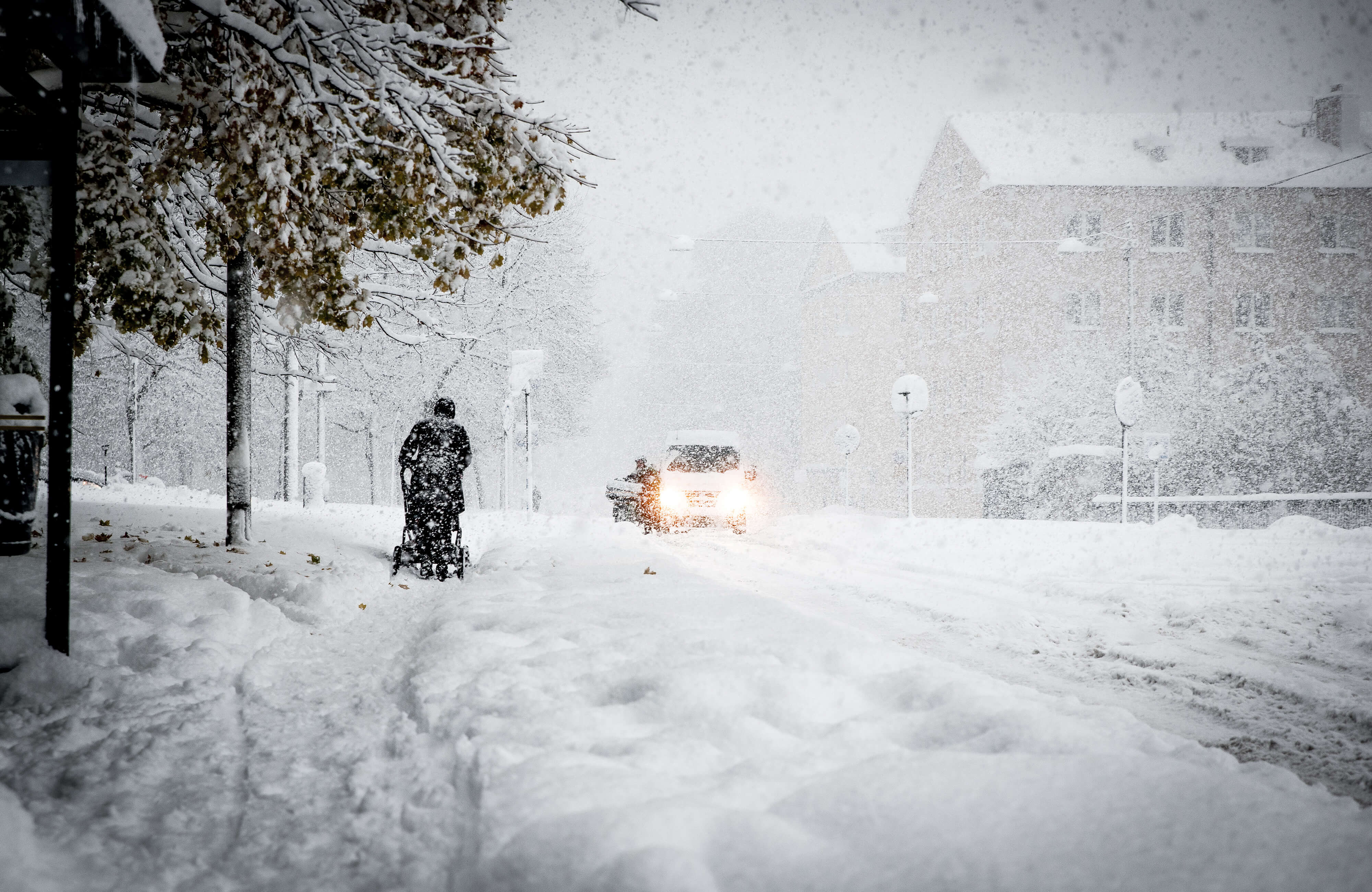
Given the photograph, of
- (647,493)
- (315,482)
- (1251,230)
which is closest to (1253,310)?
(1251,230)

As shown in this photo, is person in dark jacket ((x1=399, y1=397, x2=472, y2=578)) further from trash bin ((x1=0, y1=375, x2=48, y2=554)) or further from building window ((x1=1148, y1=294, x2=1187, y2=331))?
building window ((x1=1148, y1=294, x2=1187, y2=331))

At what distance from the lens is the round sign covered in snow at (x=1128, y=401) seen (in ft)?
55.7

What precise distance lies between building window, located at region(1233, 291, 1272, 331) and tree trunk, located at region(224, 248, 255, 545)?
1499 inches

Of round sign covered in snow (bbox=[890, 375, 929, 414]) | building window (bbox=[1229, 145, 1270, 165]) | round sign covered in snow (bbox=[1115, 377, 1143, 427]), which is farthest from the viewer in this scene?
building window (bbox=[1229, 145, 1270, 165])

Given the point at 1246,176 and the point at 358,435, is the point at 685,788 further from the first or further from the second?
the point at 358,435

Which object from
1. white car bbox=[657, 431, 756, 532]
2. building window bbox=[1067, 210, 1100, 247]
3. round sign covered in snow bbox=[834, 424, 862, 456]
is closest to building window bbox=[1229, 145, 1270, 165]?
building window bbox=[1067, 210, 1100, 247]

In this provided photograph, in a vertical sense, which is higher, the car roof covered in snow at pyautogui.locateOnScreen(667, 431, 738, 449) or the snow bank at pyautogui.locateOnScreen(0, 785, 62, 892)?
the car roof covered in snow at pyautogui.locateOnScreen(667, 431, 738, 449)

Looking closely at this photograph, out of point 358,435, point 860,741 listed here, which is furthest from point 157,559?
point 358,435

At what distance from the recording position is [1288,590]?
8633 millimetres

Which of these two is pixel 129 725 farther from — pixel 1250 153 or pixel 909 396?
pixel 1250 153

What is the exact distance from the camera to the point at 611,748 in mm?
3580

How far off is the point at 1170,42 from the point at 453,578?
15851mm

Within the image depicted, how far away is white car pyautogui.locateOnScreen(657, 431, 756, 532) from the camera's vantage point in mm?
17578

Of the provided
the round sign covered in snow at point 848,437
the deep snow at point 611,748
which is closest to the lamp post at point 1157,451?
the round sign covered in snow at point 848,437
